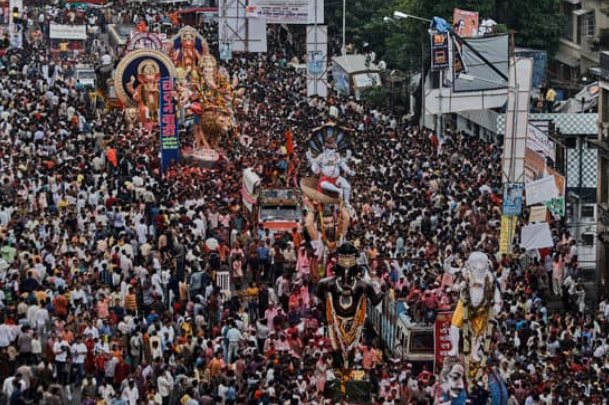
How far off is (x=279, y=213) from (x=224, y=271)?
15.9 feet

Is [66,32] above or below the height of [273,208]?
above

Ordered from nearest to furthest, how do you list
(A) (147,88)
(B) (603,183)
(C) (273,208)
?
(C) (273,208) < (B) (603,183) < (A) (147,88)

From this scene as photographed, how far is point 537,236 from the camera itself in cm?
4238

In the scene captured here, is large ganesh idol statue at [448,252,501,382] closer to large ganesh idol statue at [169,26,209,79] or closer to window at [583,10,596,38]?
large ganesh idol statue at [169,26,209,79]

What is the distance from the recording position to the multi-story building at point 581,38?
70.9 m

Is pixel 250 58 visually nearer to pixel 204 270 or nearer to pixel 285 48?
pixel 285 48

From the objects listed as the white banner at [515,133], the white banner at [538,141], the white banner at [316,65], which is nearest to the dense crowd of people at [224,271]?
the white banner at [515,133]

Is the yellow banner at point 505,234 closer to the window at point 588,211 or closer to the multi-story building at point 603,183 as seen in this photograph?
the multi-story building at point 603,183

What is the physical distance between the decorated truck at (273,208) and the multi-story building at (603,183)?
675 centimetres

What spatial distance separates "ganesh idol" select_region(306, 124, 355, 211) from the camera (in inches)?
1650

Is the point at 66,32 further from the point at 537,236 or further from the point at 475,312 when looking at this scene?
the point at 475,312

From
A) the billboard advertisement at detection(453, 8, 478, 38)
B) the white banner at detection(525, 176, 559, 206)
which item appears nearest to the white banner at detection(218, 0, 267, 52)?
the billboard advertisement at detection(453, 8, 478, 38)

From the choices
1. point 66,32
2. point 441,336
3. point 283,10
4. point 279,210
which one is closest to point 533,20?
point 283,10

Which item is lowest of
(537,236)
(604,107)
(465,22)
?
(537,236)
